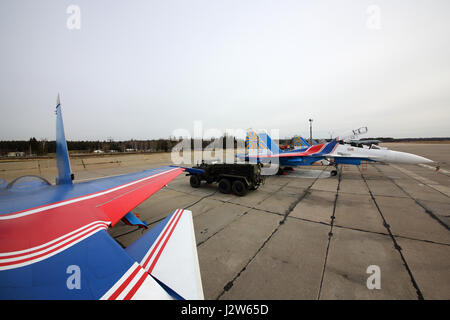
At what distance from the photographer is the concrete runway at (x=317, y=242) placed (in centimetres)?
228

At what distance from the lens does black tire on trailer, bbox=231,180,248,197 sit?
21.0 ft

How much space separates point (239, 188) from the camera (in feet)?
21.3

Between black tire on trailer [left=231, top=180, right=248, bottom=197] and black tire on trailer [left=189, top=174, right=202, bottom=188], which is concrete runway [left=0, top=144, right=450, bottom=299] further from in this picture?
black tire on trailer [left=189, top=174, right=202, bottom=188]

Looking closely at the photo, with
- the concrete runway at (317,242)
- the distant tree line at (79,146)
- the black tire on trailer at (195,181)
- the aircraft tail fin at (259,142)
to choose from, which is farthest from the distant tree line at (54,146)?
the concrete runway at (317,242)

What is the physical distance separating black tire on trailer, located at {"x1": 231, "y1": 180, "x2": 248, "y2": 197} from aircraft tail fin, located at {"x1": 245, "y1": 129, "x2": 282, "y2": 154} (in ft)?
17.3

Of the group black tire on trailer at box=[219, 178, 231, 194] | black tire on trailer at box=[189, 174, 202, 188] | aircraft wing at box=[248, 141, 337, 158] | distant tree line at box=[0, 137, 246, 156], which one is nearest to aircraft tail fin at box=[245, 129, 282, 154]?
aircraft wing at box=[248, 141, 337, 158]

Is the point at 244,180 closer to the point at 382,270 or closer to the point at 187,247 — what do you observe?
the point at 382,270

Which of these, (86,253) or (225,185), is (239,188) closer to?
(225,185)

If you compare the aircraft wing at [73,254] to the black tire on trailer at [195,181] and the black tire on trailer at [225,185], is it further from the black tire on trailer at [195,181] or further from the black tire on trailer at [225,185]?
the black tire on trailer at [195,181]

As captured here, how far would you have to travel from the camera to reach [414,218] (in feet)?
14.2

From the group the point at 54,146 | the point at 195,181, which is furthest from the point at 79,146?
the point at 195,181

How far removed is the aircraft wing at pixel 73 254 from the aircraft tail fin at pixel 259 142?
954 cm
